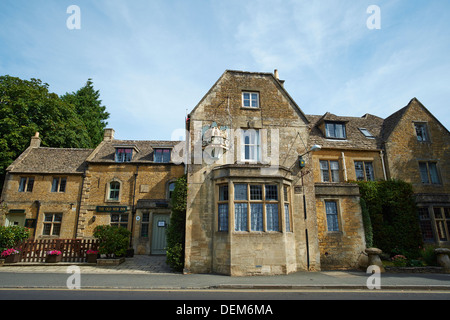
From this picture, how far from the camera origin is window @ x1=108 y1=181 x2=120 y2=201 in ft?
71.6

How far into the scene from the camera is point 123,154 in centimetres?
2303

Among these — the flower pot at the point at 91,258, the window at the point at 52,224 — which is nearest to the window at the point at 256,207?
the flower pot at the point at 91,258

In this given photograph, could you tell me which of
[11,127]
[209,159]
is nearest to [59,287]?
[209,159]

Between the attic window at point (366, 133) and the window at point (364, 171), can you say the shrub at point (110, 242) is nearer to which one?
the window at point (364, 171)

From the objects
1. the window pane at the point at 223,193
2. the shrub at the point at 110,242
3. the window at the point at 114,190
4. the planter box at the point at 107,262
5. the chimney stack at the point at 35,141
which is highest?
the chimney stack at the point at 35,141

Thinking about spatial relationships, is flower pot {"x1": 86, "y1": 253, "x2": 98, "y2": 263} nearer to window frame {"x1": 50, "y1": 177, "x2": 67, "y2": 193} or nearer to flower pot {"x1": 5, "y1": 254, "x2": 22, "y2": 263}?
flower pot {"x1": 5, "y1": 254, "x2": 22, "y2": 263}

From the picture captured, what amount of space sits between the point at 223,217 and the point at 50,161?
20.4 metres

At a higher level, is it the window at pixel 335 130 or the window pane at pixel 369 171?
the window at pixel 335 130

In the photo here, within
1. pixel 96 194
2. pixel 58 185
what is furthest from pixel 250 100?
pixel 58 185

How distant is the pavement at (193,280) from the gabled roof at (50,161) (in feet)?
37.1

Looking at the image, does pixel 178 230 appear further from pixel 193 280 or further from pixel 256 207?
pixel 256 207

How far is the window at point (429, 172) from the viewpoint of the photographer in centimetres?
1912

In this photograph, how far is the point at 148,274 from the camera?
11.8 meters
